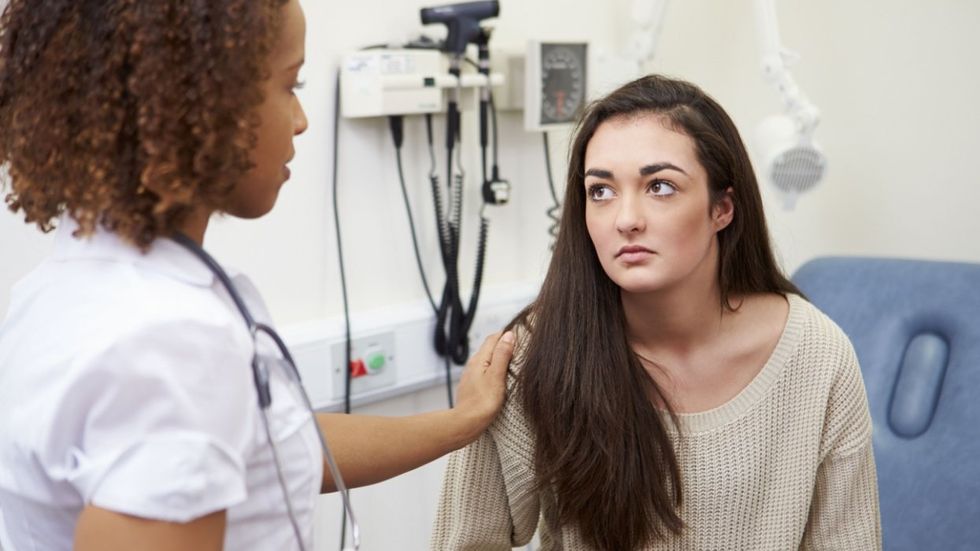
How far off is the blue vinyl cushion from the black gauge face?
2.11ft

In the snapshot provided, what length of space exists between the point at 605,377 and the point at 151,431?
2.62 ft

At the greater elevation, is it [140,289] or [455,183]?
[140,289]

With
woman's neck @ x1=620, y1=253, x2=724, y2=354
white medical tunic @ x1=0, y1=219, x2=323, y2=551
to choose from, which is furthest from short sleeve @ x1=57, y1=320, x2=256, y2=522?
woman's neck @ x1=620, y1=253, x2=724, y2=354

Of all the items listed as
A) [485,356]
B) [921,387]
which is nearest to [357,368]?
[485,356]

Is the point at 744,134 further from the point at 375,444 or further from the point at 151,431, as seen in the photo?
the point at 151,431

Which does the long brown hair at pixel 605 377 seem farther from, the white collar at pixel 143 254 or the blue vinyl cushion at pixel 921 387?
the white collar at pixel 143 254

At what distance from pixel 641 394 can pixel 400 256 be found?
0.70 m

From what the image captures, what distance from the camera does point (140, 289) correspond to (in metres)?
0.74

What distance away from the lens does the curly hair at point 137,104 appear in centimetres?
71

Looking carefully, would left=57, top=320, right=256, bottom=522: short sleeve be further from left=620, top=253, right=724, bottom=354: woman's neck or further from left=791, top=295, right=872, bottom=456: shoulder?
left=791, top=295, right=872, bottom=456: shoulder

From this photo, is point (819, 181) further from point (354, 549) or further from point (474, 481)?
point (354, 549)

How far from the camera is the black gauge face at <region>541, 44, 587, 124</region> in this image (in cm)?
206

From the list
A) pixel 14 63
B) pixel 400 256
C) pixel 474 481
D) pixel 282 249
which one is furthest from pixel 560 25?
pixel 14 63

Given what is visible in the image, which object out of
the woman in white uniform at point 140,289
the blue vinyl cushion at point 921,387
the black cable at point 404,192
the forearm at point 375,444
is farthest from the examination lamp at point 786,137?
the woman in white uniform at point 140,289
